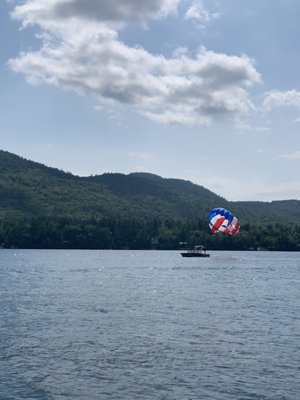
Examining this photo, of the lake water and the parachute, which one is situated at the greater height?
the parachute

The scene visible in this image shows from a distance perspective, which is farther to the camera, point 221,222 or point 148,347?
point 221,222

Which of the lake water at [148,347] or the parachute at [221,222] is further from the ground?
the parachute at [221,222]

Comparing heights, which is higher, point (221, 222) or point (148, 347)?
point (221, 222)

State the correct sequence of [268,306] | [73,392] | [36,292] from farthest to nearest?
[36,292] → [268,306] → [73,392]

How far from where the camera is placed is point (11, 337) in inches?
1950

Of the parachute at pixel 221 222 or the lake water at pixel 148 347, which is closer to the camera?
the lake water at pixel 148 347

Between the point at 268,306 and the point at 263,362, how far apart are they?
34.0 metres

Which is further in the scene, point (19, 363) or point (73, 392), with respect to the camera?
point (19, 363)

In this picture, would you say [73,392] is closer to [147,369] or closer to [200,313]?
[147,369]

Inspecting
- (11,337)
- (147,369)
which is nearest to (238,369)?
(147,369)

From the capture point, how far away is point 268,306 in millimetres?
74938

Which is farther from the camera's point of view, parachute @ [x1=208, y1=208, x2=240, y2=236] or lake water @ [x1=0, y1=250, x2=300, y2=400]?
parachute @ [x1=208, y1=208, x2=240, y2=236]

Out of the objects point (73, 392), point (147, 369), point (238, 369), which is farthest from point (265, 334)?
point (73, 392)

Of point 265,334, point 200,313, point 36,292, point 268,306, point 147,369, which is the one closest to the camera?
point 147,369
